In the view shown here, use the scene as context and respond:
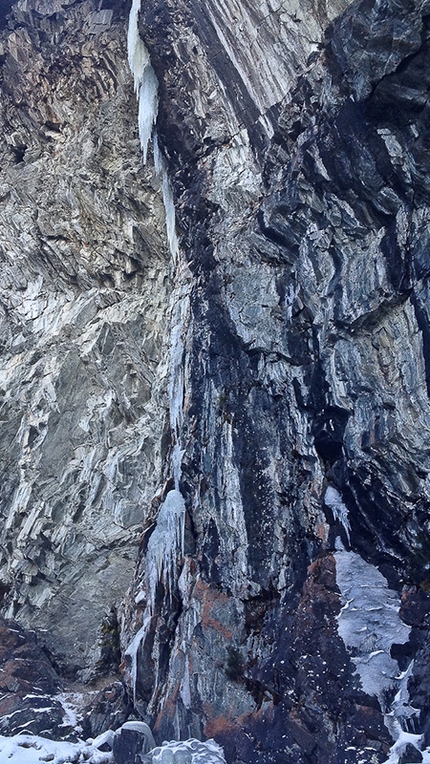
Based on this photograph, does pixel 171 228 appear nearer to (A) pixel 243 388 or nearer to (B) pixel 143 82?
(B) pixel 143 82

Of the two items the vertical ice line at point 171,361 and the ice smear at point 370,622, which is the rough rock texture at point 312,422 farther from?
the vertical ice line at point 171,361

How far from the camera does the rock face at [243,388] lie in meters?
12.6

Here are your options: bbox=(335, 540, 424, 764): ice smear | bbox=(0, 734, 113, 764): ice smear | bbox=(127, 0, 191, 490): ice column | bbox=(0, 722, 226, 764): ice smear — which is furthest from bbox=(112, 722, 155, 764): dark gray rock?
bbox=(127, 0, 191, 490): ice column

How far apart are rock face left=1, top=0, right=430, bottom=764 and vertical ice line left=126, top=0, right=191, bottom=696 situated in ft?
0.27

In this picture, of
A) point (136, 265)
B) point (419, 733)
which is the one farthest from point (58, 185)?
point (419, 733)

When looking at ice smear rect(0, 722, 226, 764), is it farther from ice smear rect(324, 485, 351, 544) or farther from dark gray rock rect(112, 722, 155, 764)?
ice smear rect(324, 485, 351, 544)

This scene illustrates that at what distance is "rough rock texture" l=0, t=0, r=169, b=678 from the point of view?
17688 millimetres

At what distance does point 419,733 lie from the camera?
36.1ft

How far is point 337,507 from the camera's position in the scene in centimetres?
1352

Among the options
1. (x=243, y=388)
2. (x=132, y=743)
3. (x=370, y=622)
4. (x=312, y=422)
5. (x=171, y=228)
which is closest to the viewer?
(x=370, y=622)

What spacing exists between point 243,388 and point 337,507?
3.42 m

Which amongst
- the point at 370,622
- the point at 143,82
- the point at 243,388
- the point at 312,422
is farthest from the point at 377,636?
the point at 143,82

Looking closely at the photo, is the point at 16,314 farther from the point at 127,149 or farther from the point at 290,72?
the point at 290,72

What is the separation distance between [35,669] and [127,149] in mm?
14758
